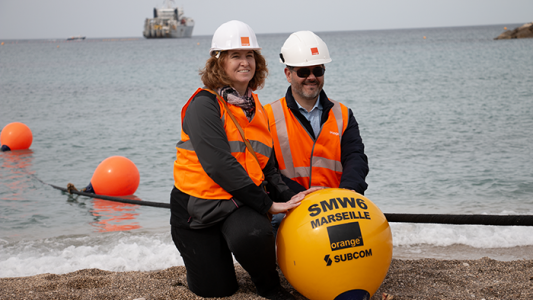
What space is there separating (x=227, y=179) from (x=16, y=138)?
9626 millimetres

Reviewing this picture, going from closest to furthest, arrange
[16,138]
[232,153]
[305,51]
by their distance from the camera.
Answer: [232,153]
[305,51]
[16,138]

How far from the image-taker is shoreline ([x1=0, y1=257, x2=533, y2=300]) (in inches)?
121

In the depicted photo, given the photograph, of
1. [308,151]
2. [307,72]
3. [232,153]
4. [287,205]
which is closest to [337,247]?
[287,205]

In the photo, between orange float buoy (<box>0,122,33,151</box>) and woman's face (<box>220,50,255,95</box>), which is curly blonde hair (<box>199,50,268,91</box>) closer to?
woman's face (<box>220,50,255,95</box>)

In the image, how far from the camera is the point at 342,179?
330 centimetres

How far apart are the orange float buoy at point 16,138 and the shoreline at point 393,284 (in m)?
7.95

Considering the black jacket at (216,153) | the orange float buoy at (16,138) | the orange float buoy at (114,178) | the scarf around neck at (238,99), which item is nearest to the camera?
the black jacket at (216,153)

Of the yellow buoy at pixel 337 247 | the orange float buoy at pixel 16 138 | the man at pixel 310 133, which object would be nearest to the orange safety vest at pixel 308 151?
the man at pixel 310 133

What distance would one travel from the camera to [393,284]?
3.29 metres

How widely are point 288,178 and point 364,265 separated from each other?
1.00 m

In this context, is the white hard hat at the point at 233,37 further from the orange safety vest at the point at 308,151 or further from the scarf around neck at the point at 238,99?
the orange safety vest at the point at 308,151

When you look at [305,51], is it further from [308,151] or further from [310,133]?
[308,151]

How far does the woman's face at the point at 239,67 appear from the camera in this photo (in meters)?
3.09

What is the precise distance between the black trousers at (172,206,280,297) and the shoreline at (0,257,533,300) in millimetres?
121
